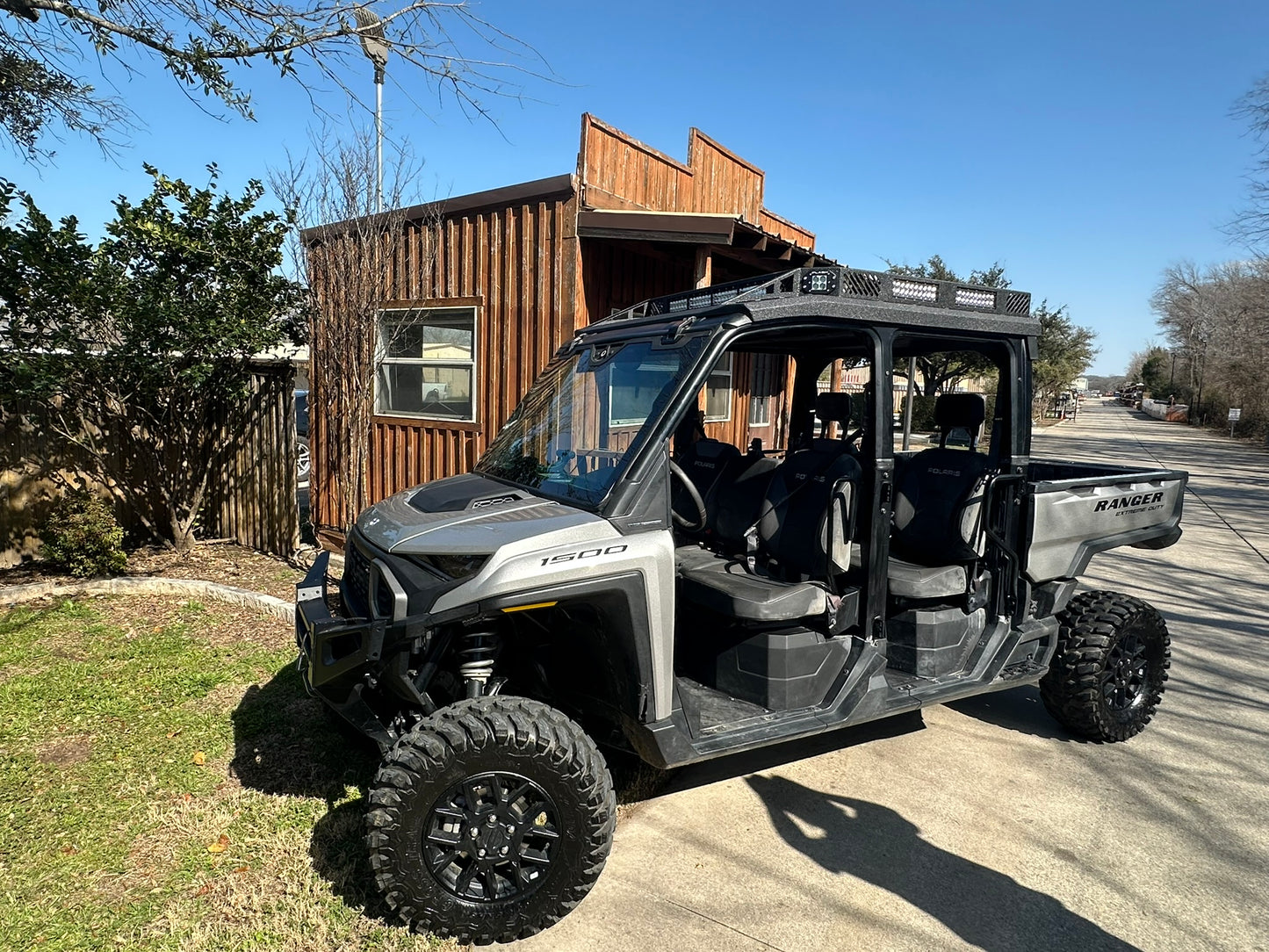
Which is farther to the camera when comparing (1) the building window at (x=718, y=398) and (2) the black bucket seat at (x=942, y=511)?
(1) the building window at (x=718, y=398)

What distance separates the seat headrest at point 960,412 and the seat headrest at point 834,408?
1.65ft

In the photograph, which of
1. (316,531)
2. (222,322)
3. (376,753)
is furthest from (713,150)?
(376,753)

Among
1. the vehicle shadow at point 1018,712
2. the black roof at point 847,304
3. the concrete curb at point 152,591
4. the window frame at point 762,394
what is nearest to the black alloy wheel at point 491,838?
the black roof at point 847,304

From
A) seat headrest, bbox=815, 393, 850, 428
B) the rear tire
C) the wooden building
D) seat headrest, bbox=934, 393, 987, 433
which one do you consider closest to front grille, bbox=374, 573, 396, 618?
seat headrest, bbox=815, 393, 850, 428

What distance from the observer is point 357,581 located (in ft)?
10.7

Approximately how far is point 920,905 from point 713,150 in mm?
8799

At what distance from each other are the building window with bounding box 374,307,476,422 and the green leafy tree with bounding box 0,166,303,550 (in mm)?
1164

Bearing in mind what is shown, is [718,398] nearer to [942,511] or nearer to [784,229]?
[784,229]

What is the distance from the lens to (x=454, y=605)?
2732mm

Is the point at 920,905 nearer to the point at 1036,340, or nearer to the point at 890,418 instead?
the point at 890,418

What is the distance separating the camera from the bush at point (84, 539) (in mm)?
6452

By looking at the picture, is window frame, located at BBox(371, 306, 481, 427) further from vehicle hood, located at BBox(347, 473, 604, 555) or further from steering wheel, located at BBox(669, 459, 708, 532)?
steering wheel, located at BBox(669, 459, 708, 532)

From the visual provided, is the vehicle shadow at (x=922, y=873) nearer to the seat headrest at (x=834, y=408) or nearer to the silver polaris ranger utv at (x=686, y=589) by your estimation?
the silver polaris ranger utv at (x=686, y=589)

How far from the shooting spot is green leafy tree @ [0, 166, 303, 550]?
612cm
